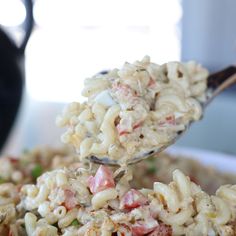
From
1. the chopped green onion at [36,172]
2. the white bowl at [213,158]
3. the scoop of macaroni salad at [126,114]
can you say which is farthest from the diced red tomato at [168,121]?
the white bowl at [213,158]

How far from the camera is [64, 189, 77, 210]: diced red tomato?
2.81 ft

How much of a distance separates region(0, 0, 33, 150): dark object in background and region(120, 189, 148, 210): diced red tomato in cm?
86

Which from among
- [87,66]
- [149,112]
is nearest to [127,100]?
[149,112]

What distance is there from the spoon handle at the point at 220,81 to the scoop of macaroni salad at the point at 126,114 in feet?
0.40

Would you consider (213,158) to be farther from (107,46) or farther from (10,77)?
(107,46)

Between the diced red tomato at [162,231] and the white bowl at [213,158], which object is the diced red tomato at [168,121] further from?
the white bowl at [213,158]

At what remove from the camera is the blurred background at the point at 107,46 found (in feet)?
6.36

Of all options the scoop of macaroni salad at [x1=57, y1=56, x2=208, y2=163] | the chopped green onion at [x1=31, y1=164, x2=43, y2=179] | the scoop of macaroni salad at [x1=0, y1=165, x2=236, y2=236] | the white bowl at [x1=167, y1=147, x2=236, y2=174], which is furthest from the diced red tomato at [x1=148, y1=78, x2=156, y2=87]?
the white bowl at [x1=167, y1=147, x2=236, y2=174]

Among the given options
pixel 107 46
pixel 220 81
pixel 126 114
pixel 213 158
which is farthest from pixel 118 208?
pixel 107 46

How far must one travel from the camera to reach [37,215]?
916 millimetres

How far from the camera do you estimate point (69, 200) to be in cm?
86

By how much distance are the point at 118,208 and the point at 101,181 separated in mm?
47

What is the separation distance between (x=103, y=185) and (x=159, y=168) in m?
0.53

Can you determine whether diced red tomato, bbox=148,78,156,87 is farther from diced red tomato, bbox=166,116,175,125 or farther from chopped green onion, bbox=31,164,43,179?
chopped green onion, bbox=31,164,43,179
